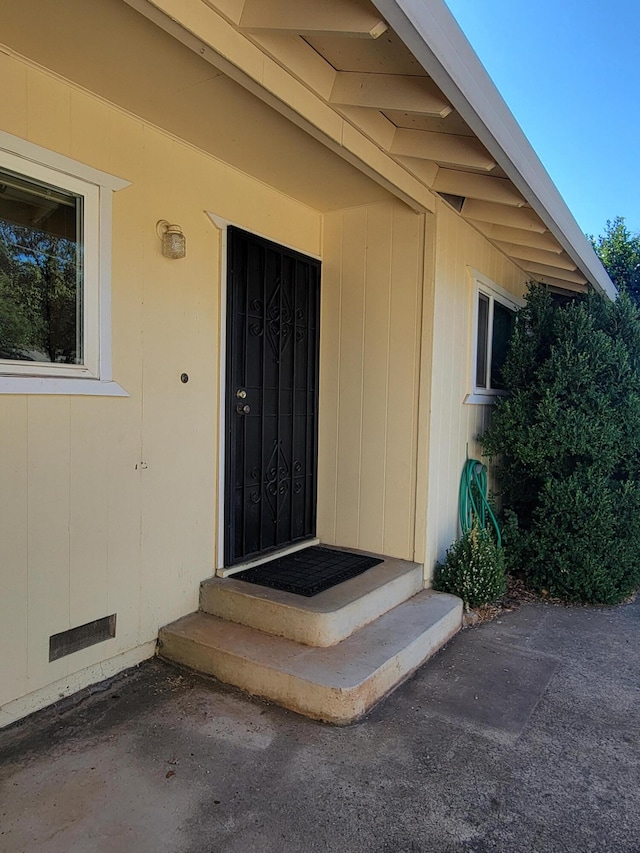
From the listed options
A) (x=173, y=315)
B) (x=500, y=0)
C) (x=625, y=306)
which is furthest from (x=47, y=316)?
(x=500, y=0)

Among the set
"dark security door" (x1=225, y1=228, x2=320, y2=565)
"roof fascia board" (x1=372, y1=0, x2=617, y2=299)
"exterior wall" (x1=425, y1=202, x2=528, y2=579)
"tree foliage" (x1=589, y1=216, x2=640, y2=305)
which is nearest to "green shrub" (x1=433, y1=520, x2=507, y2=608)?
"exterior wall" (x1=425, y1=202, x2=528, y2=579)

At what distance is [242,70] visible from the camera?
2.01m

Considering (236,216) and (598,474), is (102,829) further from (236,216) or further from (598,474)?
(598,474)

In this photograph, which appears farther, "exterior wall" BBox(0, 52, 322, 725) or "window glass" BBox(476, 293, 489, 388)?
"window glass" BBox(476, 293, 489, 388)

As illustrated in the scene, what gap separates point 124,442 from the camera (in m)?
2.60

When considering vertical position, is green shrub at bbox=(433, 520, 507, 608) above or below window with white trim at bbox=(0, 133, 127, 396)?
below

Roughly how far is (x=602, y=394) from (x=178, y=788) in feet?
12.0

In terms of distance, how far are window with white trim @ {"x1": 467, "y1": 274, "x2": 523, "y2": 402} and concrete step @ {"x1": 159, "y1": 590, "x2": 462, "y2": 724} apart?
6.56 ft

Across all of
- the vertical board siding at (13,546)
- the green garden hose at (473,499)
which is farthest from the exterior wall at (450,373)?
the vertical board siding at (13,546)

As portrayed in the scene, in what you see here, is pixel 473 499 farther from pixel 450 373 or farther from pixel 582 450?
pixel 450 373

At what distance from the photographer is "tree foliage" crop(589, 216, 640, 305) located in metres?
7.29

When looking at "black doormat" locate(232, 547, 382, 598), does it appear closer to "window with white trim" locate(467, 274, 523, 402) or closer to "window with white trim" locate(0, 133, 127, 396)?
"window with white trim" locate(0, 133, 127, 396)

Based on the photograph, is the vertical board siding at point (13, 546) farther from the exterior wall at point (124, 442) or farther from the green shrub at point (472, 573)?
the green shrub at point (472, 573)

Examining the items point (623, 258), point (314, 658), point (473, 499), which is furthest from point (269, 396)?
point (623, 258)
